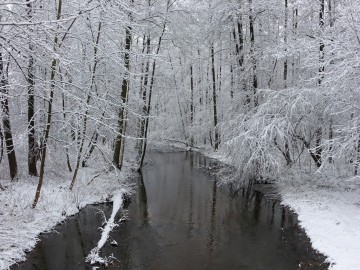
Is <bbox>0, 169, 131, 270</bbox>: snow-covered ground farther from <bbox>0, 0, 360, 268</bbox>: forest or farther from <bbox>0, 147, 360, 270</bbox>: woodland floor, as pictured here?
<bbox>0, 0, 360, 268</bbox>: forest

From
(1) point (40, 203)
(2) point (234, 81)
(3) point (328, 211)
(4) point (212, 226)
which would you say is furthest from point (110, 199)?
(2) point (234, 81)

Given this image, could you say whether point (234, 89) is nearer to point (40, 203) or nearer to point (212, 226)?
point (212, 226)

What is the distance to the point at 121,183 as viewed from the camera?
1555 centimetres

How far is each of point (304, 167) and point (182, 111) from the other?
26.7 meters

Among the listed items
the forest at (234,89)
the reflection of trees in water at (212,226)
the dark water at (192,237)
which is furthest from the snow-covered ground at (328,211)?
the reflection of trees in water at (212,226)

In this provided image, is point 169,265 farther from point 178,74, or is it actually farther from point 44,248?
point 178,74

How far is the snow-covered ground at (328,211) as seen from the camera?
7856 millimetres

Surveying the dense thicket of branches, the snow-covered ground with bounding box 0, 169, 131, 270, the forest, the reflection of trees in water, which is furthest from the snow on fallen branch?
the reflection of trees in water

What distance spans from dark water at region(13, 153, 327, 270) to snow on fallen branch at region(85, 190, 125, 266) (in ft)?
0.68

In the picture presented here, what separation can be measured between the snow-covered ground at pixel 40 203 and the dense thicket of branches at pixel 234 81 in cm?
73

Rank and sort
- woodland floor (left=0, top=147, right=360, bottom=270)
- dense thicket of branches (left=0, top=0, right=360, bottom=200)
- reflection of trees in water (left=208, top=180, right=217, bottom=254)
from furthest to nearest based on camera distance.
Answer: dense thicket of branches (left=0, top=0, right=360, bottom=200)
reflection of trees in water (left=208, top=180, right=217, bottom=254)
woodland floor (left=0, top=147, right=360, bottom=270)

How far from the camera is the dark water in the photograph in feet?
25.9

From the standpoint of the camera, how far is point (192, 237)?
9555 millimetres

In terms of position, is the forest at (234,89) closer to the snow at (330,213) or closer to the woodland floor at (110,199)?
the woodland floor at (110,199)
